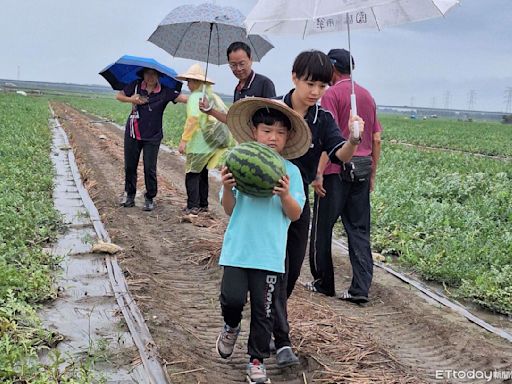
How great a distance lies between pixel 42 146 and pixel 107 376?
37.7ft

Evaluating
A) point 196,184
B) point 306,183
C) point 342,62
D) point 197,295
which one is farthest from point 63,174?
point 306,183

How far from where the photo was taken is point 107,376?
10.5ft

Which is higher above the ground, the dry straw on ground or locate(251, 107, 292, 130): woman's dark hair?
locate(251, 107, 292, 130): woman's dark hair

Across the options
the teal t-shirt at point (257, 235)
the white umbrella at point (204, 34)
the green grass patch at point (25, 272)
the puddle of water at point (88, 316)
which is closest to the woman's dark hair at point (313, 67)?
the teal t-shirt at point (257, 235)

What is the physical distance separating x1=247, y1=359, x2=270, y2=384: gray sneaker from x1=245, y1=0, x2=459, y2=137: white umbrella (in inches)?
55.3

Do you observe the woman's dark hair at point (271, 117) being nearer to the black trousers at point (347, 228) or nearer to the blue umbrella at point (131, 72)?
the black trousers at point (347, 228)

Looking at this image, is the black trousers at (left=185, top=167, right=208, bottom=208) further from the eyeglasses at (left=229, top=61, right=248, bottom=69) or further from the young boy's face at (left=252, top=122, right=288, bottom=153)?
the young boy's face at (left=252, top=122, right=288, bottom=153)

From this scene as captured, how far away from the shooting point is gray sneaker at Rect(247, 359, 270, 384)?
3.31 metres

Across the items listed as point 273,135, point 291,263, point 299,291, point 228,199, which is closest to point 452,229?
point 299,291

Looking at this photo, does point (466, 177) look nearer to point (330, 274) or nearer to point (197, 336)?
point (330, 274)

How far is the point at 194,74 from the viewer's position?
7285 mm

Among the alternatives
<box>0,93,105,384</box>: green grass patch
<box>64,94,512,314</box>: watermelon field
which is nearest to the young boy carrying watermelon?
<box>0,93,105,384</box>: green grass patch

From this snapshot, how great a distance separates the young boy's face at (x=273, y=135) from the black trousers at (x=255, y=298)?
0.70 metres

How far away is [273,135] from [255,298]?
2.99 ft
